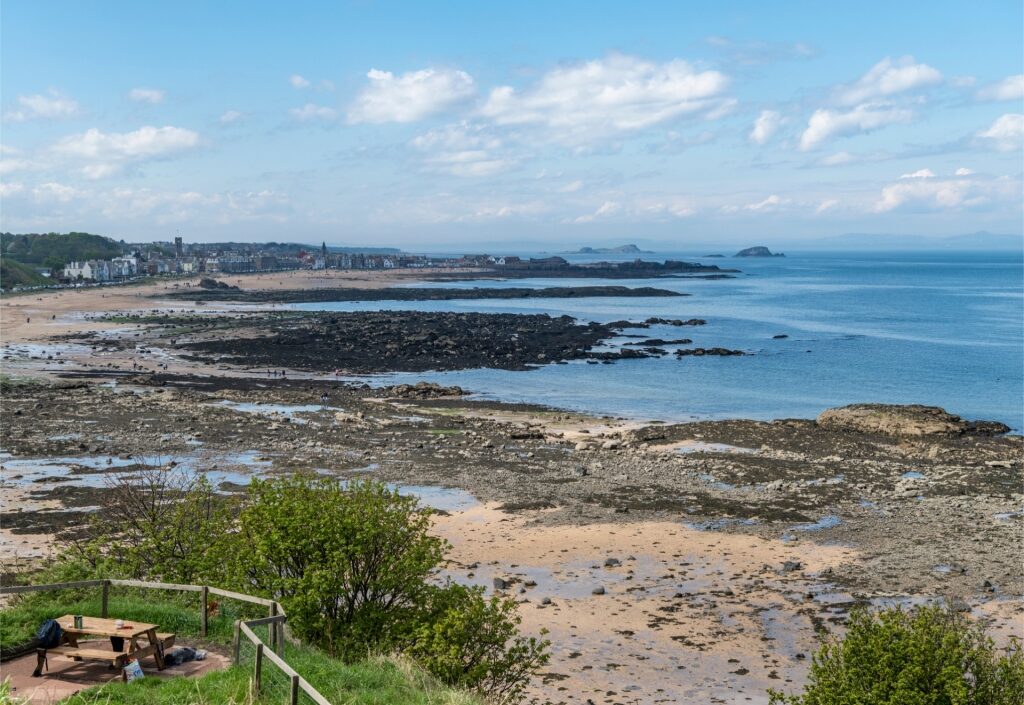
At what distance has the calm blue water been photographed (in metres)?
51.8

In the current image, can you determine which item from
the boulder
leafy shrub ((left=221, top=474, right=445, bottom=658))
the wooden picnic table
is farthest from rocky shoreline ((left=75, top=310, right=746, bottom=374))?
the wooden picnic table

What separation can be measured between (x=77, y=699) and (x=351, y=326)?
76.8m

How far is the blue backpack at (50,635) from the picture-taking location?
10984 mm

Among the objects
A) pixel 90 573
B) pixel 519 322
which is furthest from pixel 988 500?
pixel 519 322

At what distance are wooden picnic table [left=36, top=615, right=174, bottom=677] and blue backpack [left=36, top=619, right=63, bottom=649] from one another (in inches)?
2.4

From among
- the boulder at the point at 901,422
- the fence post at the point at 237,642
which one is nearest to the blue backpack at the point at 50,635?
the fence post at the point at 237,642

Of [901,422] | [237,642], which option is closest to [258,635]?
[237,642]

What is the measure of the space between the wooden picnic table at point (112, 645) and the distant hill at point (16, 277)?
143 metres

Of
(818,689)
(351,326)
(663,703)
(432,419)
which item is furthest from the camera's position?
(351,326)

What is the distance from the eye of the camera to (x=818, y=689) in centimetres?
1169

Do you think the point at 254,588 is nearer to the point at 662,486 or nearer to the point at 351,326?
the point at 662,486

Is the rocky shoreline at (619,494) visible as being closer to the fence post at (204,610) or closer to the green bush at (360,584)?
the green bush at (360,584)

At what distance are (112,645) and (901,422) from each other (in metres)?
37.6

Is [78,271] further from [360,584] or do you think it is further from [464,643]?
[464,643]
